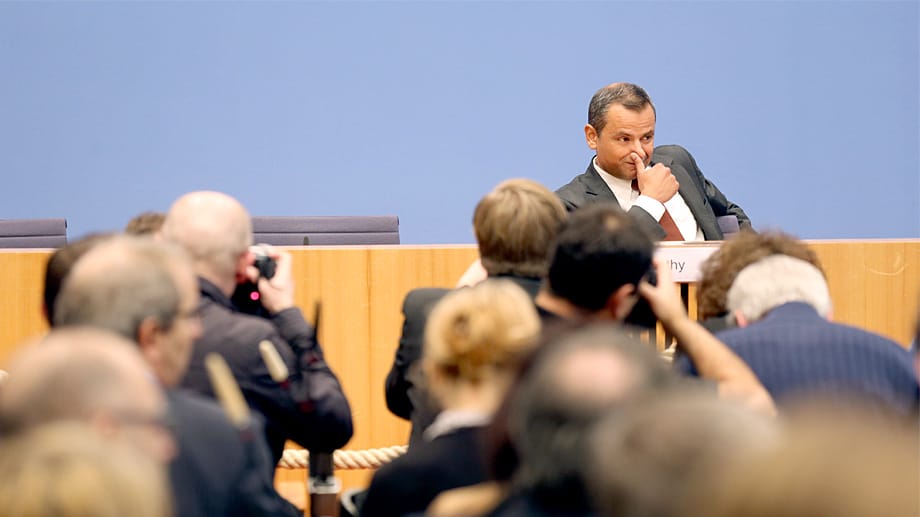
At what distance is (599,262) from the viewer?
2383 mm

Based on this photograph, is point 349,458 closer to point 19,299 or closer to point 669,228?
→ point 19,299

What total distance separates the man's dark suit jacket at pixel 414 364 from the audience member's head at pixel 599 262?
0.19 meters

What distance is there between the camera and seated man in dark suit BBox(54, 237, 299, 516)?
180 centimetres

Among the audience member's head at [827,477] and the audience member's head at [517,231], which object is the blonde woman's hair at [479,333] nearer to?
the audience member's head at [517,231]

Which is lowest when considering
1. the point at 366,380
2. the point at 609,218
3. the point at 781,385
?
the point at 366,380

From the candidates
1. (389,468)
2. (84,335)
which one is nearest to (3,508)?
(84,335)

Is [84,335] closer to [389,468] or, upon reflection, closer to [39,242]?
[389,468]

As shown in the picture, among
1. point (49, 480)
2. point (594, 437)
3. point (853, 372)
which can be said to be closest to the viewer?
point (49, 480)

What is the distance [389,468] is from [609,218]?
0.77 metres

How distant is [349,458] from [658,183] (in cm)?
133

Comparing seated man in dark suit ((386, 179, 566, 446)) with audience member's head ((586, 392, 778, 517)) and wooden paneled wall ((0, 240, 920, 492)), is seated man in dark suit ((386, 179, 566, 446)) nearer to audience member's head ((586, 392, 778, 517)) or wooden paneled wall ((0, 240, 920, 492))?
wooden paneled wall ((0, 240, 920, 492))

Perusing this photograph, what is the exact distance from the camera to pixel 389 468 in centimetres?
189

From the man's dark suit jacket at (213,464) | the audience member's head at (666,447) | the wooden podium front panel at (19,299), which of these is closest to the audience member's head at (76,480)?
the audience member's head at (666,447)

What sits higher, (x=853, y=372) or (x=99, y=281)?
(x=99, y=281)
